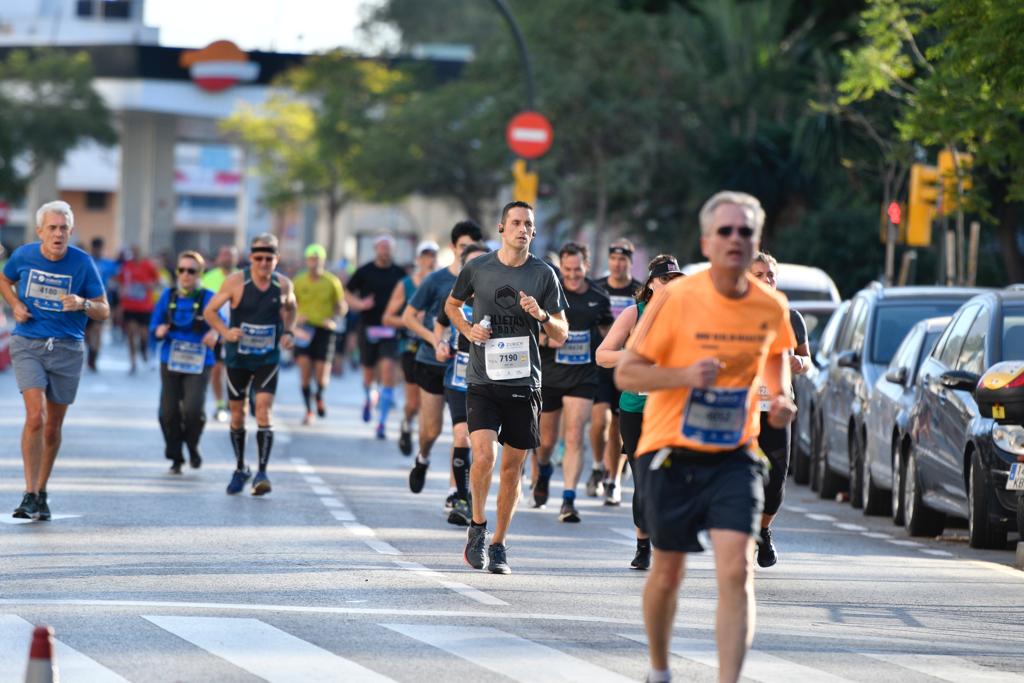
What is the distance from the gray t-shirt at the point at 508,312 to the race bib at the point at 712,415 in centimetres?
464

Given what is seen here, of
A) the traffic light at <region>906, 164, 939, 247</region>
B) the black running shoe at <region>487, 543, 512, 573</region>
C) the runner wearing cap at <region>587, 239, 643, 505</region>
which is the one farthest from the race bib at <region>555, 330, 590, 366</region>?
the traffic light at <region>906, 164, 939, 247</region>

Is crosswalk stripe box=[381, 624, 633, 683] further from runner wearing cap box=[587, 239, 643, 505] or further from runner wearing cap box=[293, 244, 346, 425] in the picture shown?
runner wearing cap box=[293, 244, 346, 425]

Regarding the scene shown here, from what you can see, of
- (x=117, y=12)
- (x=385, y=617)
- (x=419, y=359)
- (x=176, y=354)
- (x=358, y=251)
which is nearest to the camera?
(x=385, y=617)

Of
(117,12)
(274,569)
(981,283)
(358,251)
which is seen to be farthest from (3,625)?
(117,12)

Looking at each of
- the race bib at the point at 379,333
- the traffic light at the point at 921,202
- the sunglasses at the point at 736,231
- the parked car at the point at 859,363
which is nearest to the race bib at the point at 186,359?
the parked car at the point at 859,363

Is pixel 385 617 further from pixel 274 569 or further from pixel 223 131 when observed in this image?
pixel 223 131

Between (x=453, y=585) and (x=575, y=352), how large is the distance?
525 cm

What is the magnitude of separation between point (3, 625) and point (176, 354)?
916 cm

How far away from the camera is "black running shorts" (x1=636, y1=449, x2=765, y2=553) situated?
7.94 m

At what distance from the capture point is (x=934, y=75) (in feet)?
69.1

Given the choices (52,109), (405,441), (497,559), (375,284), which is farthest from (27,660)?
(52,109)

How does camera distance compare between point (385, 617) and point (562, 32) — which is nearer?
point (385, 617)

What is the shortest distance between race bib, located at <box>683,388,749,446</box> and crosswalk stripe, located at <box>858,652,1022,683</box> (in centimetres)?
179

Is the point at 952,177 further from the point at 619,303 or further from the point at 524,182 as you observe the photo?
the point at 524,182
